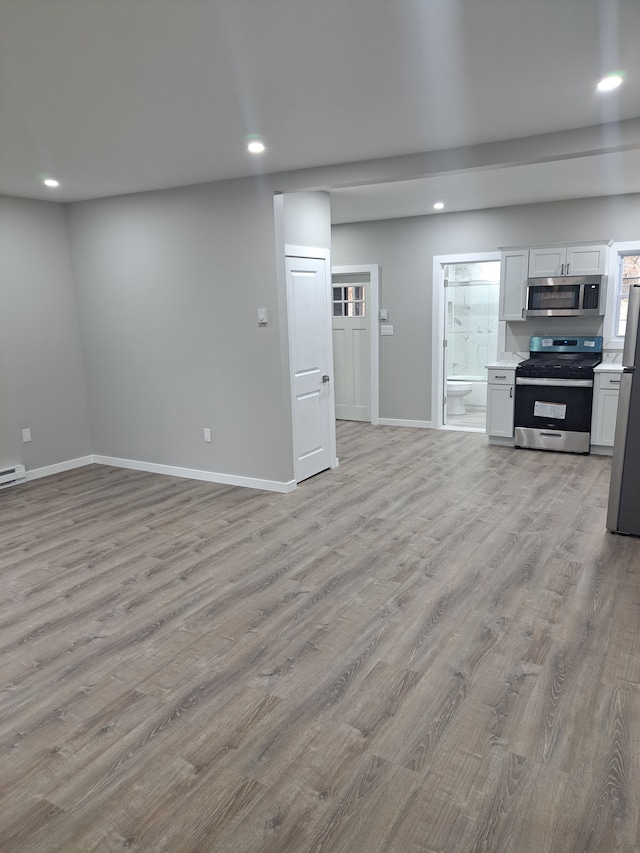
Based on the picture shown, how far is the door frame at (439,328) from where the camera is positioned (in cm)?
677

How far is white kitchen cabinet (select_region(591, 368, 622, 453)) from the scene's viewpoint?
5.66 meters

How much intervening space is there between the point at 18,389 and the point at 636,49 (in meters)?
5.31

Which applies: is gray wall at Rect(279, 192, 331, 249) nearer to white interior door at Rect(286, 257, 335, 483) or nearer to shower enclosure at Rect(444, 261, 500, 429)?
white interior door at Rect(286, 257, 335, 483)

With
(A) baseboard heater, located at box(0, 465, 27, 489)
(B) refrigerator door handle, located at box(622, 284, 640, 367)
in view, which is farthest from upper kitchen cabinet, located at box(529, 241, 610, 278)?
(A) baseboard heater, located at box(0, 465, 27, 489)

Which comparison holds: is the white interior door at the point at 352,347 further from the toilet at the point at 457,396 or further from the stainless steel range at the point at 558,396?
the stainless steel range at the point at 558,396

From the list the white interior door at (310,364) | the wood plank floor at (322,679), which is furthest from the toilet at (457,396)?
the wood plank floor at (322,679)

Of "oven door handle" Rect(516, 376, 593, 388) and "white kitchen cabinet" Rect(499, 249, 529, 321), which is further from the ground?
"white kitchen cabinet" Rect(499, 249, 529, 321)

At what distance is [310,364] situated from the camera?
5.23 m

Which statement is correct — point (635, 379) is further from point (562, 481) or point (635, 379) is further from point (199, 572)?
point (199, 572)

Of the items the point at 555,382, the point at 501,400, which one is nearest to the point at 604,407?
the point at 555,382

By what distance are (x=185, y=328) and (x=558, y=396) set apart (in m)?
3.81

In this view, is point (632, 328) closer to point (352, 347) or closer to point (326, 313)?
point (326, 313)

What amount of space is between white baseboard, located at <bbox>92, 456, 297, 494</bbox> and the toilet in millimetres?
3875

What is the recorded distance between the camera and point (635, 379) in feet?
12.1
